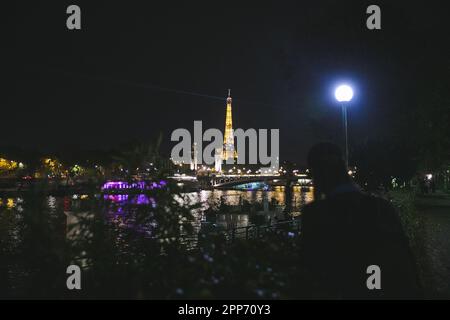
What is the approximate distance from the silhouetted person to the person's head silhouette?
11cm

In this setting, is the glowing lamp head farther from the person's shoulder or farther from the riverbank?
the person's shoulder

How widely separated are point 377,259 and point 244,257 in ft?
3.44

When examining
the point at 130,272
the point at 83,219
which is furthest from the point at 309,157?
the point at 83,219

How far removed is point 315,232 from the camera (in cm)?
308

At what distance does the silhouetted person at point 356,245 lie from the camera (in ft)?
9.92

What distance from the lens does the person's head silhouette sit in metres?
3.24

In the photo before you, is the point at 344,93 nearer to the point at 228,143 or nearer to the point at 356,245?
the point at 356,245

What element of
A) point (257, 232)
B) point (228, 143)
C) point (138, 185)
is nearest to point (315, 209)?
point (138, 185)

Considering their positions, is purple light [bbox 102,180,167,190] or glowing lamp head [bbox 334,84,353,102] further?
glowing lamp head [bbox 334,84,353,102]

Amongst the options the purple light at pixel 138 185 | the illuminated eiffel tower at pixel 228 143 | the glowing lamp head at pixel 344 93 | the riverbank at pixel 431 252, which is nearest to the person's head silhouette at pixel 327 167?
the purple light at pixel 138 185

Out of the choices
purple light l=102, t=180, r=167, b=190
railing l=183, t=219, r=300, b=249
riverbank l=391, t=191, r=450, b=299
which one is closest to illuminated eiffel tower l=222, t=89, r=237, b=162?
riverbank l=391, t=191, r=450, b=299

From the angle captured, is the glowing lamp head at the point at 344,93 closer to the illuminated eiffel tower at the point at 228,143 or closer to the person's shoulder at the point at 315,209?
the person's shoulder at the point at 315,209

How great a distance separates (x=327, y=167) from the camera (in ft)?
10.8

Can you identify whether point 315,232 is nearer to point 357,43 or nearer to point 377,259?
point 377,259
